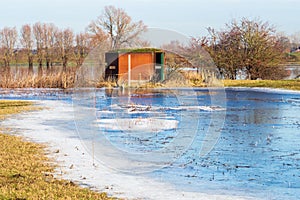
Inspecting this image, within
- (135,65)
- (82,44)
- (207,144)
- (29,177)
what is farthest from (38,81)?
(82,44)

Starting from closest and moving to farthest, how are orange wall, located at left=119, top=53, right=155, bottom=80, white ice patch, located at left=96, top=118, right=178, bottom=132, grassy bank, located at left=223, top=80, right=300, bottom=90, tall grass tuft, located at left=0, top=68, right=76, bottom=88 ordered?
1. white ice patch, located at left=96, top=118, right=178, bottom=132
2. grassy bank, located at left=223, top=80, right=300, bottom=90
3. tall grass tuft, located at left=0, top=68, right=76, bottom=88
4. orange wall, located at left=119, top=53, right=155, bottom=80

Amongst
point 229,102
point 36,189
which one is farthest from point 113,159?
point 229,102

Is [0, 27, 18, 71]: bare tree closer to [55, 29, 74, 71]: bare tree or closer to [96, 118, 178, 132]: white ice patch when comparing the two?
[55, 29, 74, 71]: bare tree

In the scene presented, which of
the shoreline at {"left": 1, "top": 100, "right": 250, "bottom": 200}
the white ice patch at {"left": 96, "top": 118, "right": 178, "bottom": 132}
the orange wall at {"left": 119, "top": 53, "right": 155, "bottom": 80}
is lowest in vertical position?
the shoreline at {"left": 1, "top": 100, "right": 250, "bottom": 200}

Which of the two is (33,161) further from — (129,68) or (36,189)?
(129,68)

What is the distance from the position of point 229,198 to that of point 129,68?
22344 millimetres

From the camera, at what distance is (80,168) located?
267 inches

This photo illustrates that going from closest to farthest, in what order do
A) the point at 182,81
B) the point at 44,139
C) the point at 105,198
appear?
the point at 105,198 → the point at 44,139 → the point at 182,81

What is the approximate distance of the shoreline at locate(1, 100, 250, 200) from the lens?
550 cm

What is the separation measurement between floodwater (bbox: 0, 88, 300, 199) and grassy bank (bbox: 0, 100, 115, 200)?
1.05m

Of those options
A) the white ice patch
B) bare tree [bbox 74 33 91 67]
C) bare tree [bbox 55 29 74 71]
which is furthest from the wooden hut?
bare tree [bbox 55 29 74 71]

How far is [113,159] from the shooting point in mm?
7414

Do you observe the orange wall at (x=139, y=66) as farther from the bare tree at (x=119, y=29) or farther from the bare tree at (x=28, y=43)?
the bare tree at (x=28, y=43)

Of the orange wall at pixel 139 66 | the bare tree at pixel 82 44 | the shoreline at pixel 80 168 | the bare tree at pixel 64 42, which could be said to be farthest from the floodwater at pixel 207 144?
the bare tree at pixel 64 42
